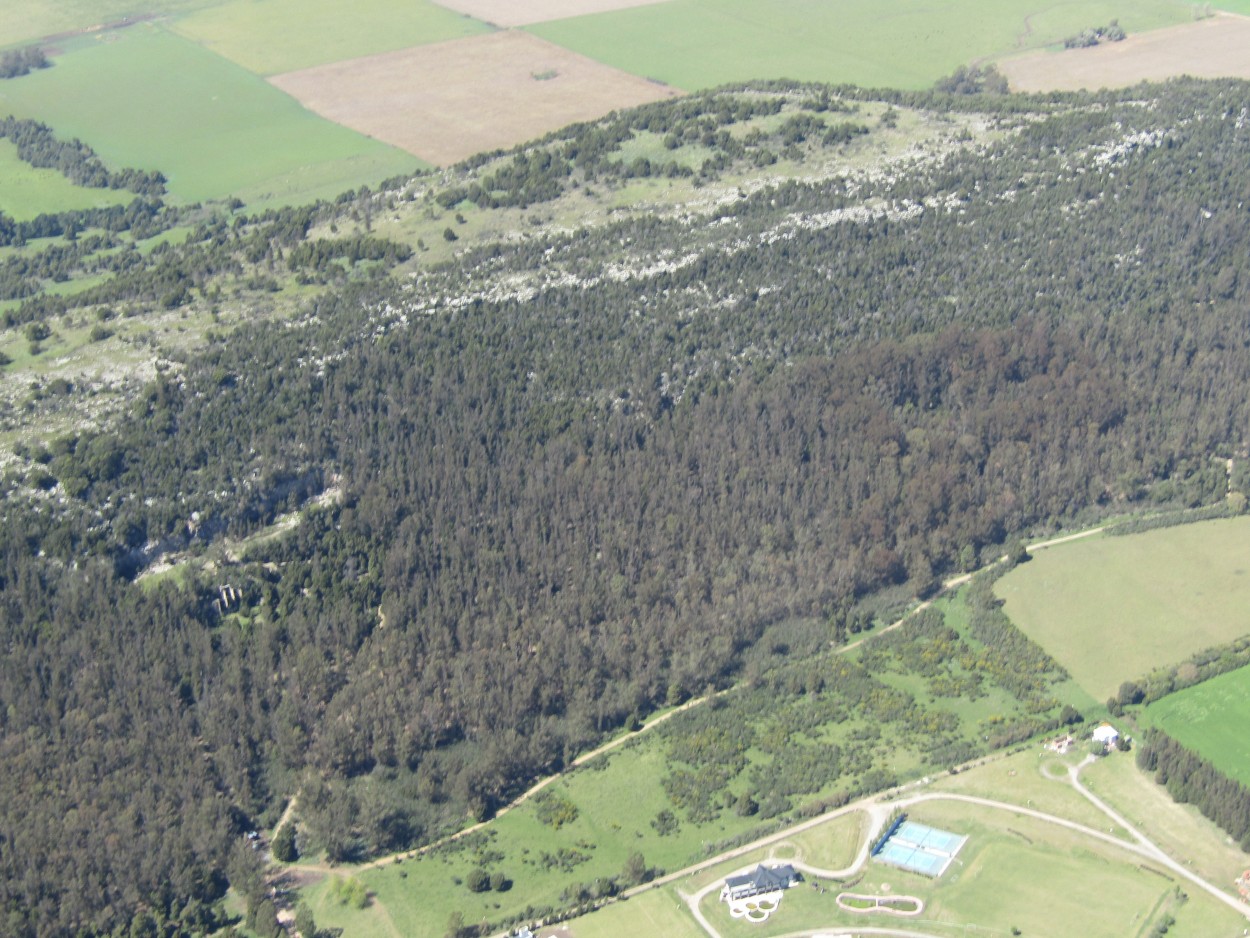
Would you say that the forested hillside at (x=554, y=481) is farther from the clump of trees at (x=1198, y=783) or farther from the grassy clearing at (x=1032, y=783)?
the clump of trees at (x=1198, y=783)

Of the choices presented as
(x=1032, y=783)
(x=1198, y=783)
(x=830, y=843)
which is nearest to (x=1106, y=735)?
(x=1032, y=783)

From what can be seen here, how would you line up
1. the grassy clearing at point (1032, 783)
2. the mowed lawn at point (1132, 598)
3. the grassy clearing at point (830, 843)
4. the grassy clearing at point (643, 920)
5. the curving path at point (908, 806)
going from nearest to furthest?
the curving path at point (908, 806), the grassy clearing at point (643, 920), the grassy clearing at point (830, 843), the grassy clearing at point (1032, 783), the mowed lawn at point (1132, 598)

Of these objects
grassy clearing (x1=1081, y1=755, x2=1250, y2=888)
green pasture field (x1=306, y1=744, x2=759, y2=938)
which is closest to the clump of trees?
grassy clearing (x1=1081, y1=755, x2=1250, y2=888)

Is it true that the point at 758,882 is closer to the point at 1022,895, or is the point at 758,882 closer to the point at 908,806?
the point at 908,806

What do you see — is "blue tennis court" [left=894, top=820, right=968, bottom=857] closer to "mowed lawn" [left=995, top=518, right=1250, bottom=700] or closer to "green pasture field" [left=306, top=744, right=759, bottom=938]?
"green pasture field" [left=306, top=744, right=759, bottom=938]

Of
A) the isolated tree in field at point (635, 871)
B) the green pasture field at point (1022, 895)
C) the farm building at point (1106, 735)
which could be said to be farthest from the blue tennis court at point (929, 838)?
the isolated tree in field at point (635, 871)

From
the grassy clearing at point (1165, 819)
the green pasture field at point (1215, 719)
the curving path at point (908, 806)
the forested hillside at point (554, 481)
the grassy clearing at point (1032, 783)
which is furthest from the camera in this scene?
the green pasture field at point (1215, 719)
